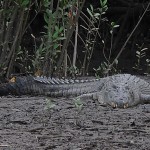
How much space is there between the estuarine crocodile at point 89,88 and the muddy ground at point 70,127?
529mm

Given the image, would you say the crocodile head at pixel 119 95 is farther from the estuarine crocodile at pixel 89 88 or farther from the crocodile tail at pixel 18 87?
the crocodile tail at pixel 18 87

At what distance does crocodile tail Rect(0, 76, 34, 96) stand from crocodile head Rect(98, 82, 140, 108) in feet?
2.44

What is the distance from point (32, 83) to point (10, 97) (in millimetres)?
465

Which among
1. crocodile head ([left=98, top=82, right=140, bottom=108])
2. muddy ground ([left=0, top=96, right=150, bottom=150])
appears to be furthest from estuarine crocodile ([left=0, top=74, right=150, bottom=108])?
muddy ground ([left=0, top=96, right=150, bottom=150])

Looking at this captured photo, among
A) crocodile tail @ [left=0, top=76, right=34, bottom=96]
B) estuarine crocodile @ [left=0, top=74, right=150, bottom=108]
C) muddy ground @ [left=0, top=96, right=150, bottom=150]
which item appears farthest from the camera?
crocodile tail @ [left=0, top=76, right=34, bottom=96]

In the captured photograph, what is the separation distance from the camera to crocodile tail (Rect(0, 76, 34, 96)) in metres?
5.85

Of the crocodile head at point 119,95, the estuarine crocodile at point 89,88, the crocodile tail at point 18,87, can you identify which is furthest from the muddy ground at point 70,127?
the crocodile tail at point 18,87

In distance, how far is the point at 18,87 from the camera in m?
5.97

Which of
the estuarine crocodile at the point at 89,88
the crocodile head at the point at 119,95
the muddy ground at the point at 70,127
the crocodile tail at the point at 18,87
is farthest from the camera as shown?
the crocodile tail at the point at 18,87

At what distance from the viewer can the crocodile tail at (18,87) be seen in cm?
585

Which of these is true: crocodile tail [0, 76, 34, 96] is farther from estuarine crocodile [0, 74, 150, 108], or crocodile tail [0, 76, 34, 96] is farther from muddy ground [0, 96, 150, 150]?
muddy ground [0, 96, 150, 150]

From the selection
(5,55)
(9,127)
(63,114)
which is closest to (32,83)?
(5,55)

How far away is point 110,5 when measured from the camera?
10.7 meters

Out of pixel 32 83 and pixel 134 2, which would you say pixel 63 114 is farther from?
pixel 134 2
